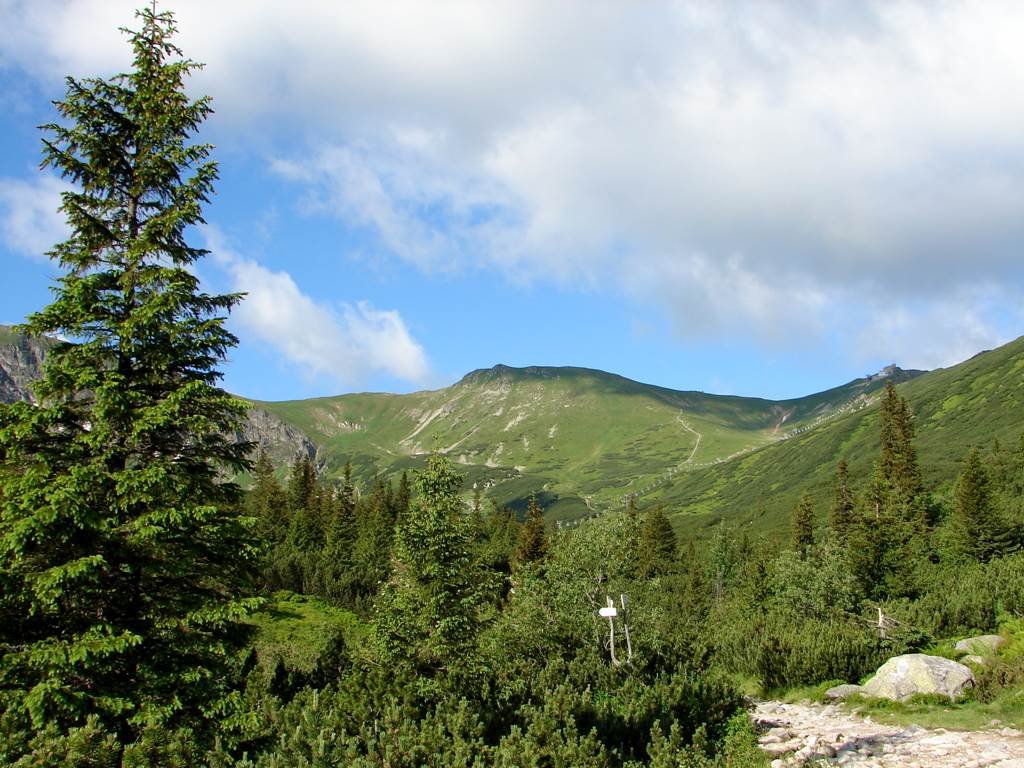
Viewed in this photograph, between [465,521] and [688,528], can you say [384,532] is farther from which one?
[688,528]

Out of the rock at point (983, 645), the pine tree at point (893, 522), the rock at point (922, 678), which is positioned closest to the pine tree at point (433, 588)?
the rock at point (922, 678)

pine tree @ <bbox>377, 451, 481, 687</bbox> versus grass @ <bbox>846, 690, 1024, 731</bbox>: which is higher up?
pine tree @ <bbox>377, 451, 481, 687</bbox>

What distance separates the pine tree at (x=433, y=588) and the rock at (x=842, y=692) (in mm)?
11716

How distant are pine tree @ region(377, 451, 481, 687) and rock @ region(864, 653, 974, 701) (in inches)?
484

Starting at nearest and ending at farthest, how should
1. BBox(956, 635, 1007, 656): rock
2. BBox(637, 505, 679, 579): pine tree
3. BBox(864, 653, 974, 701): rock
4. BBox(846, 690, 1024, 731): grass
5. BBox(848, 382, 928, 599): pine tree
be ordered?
BBox(846, 690, 1024, 731): grass → BBox(864, 653, 974, 701): rock → BBox(956, 635, 1007, 656): rock → BBox(848, 382, 928, 599): pine tree → BBox(637, 505, 679, 579): pine tree

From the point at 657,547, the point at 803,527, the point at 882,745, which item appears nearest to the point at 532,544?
the point at 657,547

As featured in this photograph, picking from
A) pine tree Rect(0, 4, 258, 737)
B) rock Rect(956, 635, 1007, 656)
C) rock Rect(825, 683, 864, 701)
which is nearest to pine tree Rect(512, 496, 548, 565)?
rock Rect(956, 635, 1007, 656)

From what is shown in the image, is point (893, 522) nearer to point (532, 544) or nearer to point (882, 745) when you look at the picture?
point (532, 544)

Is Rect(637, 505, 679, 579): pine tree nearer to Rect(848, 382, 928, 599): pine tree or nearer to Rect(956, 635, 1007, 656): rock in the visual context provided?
Rect(848, 382, 928, 599): pine tree

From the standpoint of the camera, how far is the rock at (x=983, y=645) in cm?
2165

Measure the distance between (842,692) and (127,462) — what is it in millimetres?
21681

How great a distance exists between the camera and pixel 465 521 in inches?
882

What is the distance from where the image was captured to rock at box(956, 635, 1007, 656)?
2165 cm

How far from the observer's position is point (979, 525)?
52344mm
